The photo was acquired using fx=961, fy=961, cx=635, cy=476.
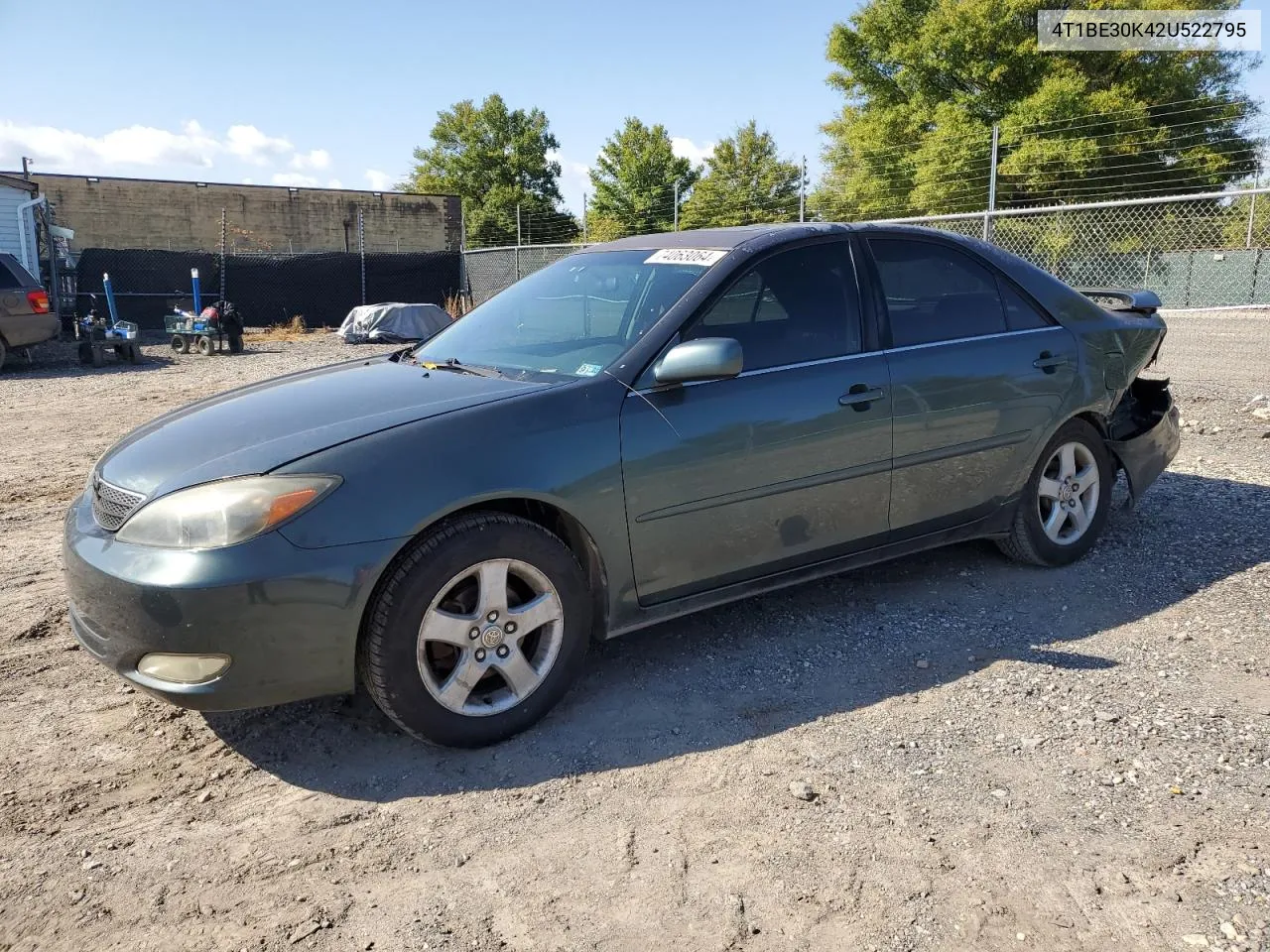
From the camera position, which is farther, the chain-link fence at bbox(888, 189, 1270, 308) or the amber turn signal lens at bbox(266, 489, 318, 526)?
the chain-link fence at bbox(888, 189, 1270, 308)

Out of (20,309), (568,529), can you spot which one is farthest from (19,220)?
(568,529)

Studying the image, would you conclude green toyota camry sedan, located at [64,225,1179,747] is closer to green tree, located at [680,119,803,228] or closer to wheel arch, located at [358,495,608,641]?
wheel arch, located at [358,495,608,641]

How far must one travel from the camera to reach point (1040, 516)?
458cm

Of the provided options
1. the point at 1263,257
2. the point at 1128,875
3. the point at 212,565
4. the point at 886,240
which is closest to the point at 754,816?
the point at 1128,875

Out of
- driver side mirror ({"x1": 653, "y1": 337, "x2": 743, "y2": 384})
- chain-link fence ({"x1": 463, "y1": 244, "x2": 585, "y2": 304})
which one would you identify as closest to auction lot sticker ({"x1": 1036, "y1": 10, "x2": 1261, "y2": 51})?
chain-link fence ({"x1": 463, "y1": 244, "x2": 585, "y2": 304})

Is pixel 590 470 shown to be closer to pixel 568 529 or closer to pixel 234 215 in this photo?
pixel 568 529

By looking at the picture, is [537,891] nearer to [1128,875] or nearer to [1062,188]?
[1128,875]

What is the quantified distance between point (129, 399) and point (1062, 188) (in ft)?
81.9

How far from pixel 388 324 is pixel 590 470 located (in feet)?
57.6

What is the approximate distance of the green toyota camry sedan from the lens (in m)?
2.79

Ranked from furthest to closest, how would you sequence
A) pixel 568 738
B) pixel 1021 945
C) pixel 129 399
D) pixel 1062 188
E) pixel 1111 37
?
pixel 1111 37
pixel 1062 188
pixel 129 399
pixel 568 738
pixel 1021 945

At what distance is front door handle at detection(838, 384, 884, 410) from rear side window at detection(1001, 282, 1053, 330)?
996 millimetres

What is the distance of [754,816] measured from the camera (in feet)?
8.97

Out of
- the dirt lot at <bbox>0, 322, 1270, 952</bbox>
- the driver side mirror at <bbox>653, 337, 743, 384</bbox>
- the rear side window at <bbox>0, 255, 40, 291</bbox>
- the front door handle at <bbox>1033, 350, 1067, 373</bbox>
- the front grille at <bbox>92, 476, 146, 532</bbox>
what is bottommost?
the dirt lot at <bbox>0, 322, 1270, 952</bbox>
